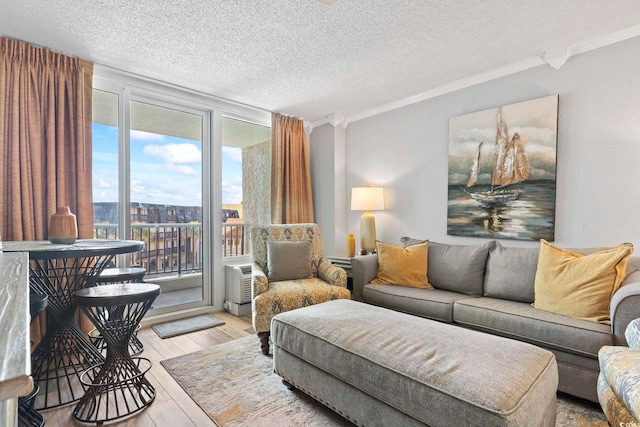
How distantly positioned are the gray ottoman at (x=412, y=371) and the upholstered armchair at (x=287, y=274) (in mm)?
585

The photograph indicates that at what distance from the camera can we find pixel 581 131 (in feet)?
8.45

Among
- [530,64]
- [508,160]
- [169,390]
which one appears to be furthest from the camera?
[508,160]

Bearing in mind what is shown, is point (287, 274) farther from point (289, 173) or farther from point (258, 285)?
point (289, 173)

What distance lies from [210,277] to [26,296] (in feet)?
10.6

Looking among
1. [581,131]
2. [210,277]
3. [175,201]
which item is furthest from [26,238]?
[581,131]

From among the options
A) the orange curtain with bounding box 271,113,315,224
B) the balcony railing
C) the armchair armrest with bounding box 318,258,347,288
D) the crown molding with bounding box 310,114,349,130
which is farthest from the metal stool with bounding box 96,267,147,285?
the crown molding with bounding box 310,114,349,130

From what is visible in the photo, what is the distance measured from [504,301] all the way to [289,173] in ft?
9.16

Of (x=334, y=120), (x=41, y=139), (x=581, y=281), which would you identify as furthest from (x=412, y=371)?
(x=334, y=120)

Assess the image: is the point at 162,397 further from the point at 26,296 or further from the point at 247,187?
the point at 247,187

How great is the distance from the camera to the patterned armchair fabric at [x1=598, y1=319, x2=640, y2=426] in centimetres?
109

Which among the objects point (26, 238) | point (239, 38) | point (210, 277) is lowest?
point (210, 277)

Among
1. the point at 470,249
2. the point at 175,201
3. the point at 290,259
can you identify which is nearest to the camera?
the point at 470,249

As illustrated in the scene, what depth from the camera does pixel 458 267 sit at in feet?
9.38

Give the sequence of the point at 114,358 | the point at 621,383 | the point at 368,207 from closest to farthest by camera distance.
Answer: the point at 621,383 < the point at 114,358 < the point at 368,207
